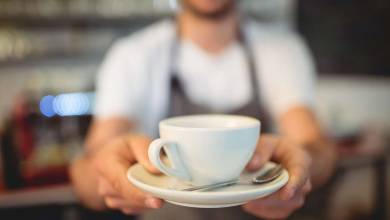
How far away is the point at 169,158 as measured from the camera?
23 centimetres

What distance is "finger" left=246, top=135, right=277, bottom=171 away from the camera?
247mm

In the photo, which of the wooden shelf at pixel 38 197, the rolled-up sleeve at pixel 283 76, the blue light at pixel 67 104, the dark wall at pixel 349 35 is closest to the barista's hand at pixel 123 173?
the wooden shelf at pixel 38 197

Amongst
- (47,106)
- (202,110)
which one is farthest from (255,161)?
(47,106)

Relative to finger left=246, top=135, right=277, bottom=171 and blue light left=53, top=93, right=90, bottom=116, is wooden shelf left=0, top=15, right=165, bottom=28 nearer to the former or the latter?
blue light left=53, top=93, right=90, bottom=116

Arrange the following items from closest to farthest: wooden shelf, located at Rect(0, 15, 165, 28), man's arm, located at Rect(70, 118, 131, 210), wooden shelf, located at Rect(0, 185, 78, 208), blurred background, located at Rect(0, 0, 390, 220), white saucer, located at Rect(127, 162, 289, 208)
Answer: white saucer, located at Rect(127, 162, 289, 208) → man's arm, located at Rect(70, 118, 131, 210) → wooden shelf, located at Rect(0, 185, 78, 208) → blurred background, located at Rect(0, 0, 390, 220) → wooden shelf, located at Rect(0, 15, 165, 28)

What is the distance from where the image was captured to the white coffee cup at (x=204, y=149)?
22cm

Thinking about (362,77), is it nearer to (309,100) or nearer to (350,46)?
(350,46)

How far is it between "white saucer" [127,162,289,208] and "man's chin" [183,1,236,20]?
285 mm

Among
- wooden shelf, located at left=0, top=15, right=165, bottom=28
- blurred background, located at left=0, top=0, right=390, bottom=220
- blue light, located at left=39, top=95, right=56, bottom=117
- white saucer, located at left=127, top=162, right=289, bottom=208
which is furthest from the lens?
wooden shelf, located at left=0, top=15, right=165, bottom=28

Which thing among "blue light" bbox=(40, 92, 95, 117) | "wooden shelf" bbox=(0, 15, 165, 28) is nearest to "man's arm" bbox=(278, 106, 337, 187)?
"blue light" bbox=(40, 92, 95, 117)

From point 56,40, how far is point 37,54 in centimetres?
5

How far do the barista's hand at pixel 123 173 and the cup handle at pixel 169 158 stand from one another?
1cm

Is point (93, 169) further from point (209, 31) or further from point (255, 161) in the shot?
point (209, 31)

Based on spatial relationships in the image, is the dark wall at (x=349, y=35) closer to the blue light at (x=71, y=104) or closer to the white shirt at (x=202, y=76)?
the white shirt at (x=202, y=76)
